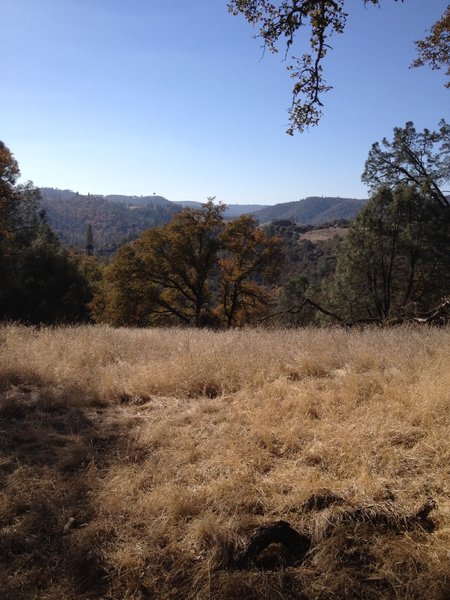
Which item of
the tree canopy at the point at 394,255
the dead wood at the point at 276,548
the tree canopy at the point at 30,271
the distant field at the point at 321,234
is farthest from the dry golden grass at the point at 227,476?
the distant field at the point at 321,234

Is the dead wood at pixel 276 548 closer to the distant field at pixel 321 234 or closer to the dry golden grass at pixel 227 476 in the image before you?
the dry golden grass at pixel 227 476

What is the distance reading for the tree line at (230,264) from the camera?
69.1ft

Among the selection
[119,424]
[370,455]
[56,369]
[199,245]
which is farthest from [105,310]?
[370,455]

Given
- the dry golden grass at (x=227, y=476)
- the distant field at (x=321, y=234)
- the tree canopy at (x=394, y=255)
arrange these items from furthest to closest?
the distant field at (x=321, y=234)
the tree canopy at (x=394, y=255)
the dry golden grass at (x=227, y=476)

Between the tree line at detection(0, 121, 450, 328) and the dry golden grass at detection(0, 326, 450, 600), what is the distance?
10412mm

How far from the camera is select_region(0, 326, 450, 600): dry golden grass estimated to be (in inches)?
85.0

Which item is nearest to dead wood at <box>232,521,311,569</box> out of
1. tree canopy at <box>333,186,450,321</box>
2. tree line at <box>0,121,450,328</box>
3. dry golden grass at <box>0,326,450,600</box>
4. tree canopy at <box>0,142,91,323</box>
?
dry golden grass at <box>0,326,450,600</box>

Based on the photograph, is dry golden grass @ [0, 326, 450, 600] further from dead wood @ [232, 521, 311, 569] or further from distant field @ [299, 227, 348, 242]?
distant field @ [299, 227, 348, 242]

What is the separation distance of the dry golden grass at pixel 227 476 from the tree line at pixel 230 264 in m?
10.4

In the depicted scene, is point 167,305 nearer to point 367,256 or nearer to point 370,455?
point 367,256

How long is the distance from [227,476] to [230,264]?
25.3 m

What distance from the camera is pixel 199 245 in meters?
27.1

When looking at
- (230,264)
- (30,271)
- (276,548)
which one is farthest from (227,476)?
(30,271)

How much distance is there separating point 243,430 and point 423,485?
1587 millimetres
